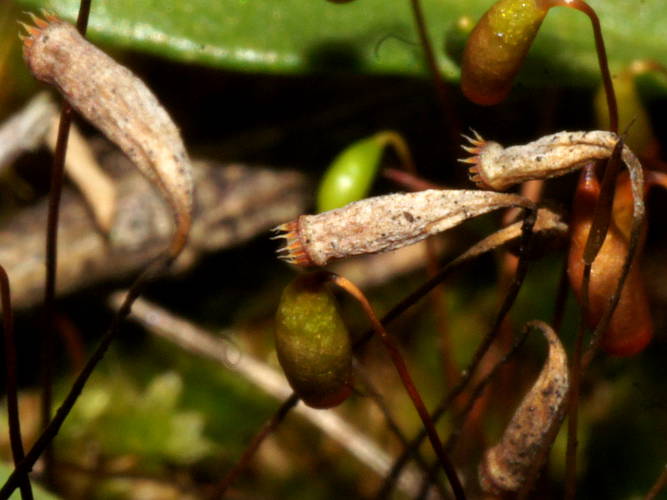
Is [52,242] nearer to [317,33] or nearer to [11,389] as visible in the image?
[11,389]

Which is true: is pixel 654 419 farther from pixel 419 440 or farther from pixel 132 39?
pixel 132 39

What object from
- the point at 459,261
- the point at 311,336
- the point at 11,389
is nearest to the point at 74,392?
the point at 11,389

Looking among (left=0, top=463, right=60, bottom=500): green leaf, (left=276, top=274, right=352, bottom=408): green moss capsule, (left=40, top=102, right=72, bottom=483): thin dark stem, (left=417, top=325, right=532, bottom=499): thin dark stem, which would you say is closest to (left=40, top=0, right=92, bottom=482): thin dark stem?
(left=40, top=102, right=72, bottom=483): thin dark stem

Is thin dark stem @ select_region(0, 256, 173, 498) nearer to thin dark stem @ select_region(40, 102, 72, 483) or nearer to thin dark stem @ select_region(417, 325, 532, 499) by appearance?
thin dark stem @ select_region(40, 102, 72, 483)

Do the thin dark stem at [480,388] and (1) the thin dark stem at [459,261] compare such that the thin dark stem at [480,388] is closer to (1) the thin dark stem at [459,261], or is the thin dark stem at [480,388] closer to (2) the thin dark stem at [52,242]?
(1) the thin dark stem at [459,261]

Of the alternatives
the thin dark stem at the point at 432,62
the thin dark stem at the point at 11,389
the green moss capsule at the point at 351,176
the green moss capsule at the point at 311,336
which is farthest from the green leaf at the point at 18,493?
the thin dark stem at the point at 432,62

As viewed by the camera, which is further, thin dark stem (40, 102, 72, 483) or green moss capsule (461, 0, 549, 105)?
thin dark stem (40, 102, 72, 483)
